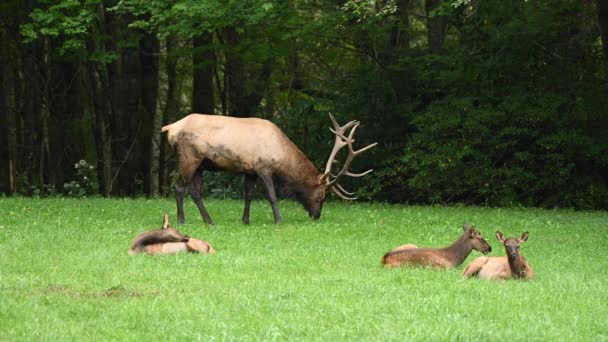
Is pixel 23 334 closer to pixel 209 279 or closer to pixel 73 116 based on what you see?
pixel 209 279

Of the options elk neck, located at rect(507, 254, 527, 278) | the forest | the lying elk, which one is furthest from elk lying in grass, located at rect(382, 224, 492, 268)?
the forest

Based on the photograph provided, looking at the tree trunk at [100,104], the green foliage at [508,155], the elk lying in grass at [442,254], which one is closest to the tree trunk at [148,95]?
the tree trunk at [100,104]

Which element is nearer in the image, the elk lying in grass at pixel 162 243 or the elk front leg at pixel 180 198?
the elk lying in grass at pixel 162 243

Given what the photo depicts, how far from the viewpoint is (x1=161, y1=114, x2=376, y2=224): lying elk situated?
57.5ft

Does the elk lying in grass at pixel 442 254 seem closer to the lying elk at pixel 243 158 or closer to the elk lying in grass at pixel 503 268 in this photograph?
the elk lying in grass at pixel 503 268

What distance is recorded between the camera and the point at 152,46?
30547 mm

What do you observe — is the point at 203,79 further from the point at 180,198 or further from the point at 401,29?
the point at 180,198

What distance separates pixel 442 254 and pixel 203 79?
1936 centimetres

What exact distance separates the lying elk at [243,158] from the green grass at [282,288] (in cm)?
91

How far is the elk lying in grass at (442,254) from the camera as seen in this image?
11.9m

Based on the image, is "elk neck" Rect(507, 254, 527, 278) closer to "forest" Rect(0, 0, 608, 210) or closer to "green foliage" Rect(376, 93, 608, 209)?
"forest" Rect(0, 0, 608, 210)

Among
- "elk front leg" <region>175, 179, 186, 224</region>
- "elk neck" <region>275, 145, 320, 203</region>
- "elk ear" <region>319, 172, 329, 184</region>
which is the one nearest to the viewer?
"elk front leg" <region>175, 179, 186, 224</region>

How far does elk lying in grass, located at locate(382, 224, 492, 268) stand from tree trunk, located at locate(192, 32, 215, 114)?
17.4m

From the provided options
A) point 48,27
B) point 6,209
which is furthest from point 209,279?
point 48,27
